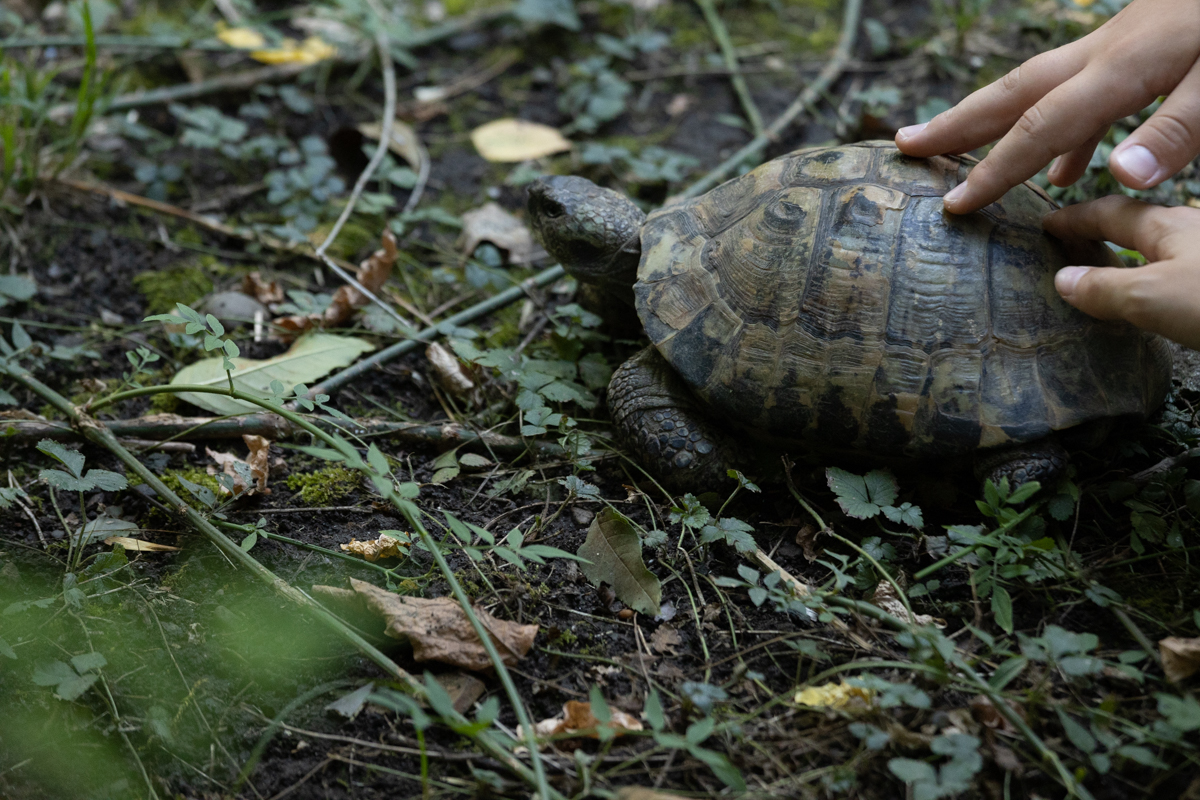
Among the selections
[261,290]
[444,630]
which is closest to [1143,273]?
[444,630]

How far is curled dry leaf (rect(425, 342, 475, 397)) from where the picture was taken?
3.29m

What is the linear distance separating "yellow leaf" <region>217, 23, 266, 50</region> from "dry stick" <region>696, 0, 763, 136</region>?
9.82ft

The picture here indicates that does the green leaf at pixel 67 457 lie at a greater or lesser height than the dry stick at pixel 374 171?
lesser

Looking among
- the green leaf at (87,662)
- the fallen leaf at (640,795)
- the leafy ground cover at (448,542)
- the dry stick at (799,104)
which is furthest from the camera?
the dry stick at (799,104)

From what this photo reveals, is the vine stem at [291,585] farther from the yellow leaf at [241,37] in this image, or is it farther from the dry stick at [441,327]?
the yellow leaf at [241,37]

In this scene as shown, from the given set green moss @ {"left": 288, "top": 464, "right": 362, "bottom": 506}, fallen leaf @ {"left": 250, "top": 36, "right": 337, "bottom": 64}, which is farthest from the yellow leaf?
green moss @ {"left": 288, "top": 464, "right": 362, "bottom": 506}

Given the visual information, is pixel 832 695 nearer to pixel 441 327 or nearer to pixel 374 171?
pixel 441 327

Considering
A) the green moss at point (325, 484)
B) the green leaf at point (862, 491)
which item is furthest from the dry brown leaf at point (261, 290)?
the green leaf at point (862, 491)

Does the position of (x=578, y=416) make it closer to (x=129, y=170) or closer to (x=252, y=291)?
(x=252, y=291)

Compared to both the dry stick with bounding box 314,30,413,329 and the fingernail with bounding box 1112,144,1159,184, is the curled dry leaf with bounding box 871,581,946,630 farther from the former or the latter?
the dry stick with bounding box 314,30,413,329

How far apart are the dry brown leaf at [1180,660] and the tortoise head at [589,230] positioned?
2.11 metres

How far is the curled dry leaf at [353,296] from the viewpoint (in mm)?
Answer: 3525

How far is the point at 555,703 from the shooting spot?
217 cm

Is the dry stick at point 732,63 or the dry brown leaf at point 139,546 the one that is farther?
the dry stick at point 732,63
